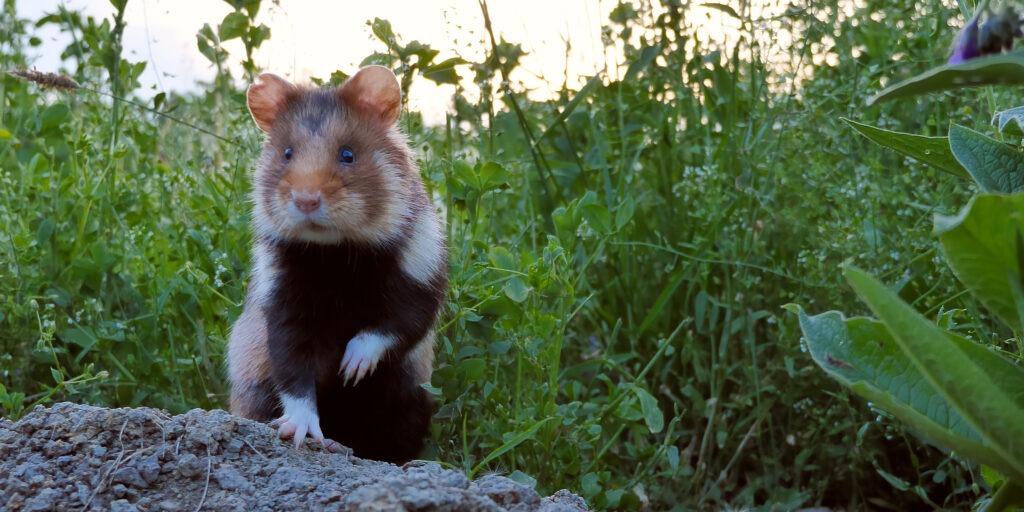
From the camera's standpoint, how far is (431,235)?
3.60m

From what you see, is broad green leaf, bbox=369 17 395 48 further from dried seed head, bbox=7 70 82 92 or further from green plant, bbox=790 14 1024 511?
green plant, bbox=790 14 1024 511

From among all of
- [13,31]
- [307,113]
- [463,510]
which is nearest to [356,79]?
[307,113]

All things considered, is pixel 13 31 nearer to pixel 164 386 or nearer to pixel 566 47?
pixel 164 386

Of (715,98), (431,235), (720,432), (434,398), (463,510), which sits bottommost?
(720,432)

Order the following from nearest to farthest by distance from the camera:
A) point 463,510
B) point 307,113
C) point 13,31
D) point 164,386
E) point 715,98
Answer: point 463,510 → point 307,113 → point 164,386 → point 715,98 → point 13,31

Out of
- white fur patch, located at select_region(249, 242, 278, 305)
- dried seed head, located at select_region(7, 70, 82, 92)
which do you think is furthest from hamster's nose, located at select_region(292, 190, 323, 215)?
dried seed head, located at select_region(7, 70, 82, 92)

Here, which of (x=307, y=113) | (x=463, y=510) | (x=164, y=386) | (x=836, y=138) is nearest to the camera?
(x=463, y=510)

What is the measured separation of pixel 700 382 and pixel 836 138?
41.0 inches

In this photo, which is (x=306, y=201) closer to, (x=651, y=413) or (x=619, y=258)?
(x=651, y=413)

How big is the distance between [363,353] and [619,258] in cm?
149

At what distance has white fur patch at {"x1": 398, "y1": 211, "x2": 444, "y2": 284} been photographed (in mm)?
3529

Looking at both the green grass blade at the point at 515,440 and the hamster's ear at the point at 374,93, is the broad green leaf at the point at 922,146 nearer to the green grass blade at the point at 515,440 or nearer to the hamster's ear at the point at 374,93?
the green grass blade at the point at 515,440

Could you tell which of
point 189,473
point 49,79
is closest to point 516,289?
point 189,473

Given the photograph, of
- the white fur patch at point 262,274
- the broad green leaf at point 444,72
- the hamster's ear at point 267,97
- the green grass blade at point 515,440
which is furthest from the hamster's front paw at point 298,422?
the broad green leaf at point 444,72
